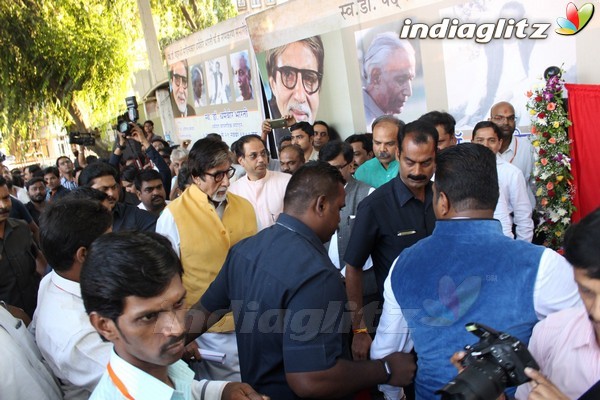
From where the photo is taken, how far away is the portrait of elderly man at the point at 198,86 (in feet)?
37.0

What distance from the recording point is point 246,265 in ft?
6.37

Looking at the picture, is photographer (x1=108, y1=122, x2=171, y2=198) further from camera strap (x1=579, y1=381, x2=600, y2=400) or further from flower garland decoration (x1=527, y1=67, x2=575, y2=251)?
camera strap (x1=579, y1=381, x2=600, y2=400)

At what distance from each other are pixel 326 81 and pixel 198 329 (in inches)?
239


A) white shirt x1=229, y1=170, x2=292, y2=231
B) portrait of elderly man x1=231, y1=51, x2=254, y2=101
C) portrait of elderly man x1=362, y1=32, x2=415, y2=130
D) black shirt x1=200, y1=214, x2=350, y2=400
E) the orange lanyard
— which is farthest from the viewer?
portrait of elderly man x1=231, y1=51, x2=254, y2=101

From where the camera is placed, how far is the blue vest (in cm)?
156

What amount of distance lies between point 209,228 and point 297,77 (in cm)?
575

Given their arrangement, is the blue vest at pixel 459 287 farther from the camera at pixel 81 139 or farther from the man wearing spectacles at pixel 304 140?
the camera at pixel 81 139

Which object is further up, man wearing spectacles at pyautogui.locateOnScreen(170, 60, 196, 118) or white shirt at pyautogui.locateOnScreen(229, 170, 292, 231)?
man wearing spectacles at pyautogui.locateOnScreen(170, 60, 196, 118)

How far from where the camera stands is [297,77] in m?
8.23

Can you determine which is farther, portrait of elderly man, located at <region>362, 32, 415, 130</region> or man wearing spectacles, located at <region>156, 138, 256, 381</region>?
portrait of elderly man, located at <region>362, 32, 415, 130</region>

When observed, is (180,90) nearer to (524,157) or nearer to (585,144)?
(524,157)

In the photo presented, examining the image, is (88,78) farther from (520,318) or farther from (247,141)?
(520,318)

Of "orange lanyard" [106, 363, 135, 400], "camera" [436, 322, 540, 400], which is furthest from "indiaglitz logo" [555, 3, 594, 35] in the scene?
"orange lanyard" [106, 363, 135, 400]

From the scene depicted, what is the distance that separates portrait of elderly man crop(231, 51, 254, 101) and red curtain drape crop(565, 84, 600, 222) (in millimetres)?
5906
